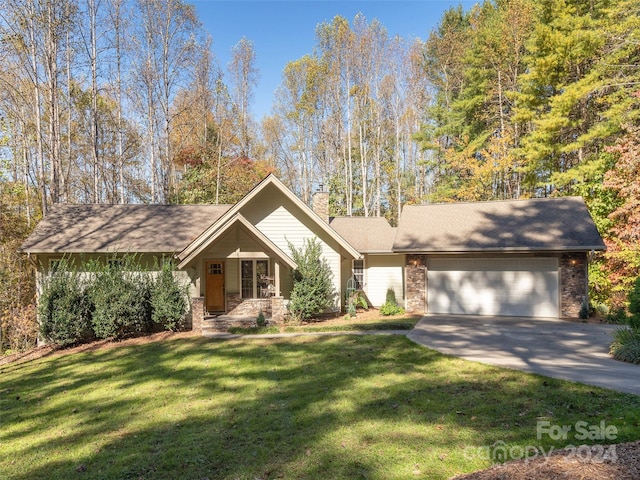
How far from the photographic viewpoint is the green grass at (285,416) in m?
4.39

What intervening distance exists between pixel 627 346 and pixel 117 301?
14.2m

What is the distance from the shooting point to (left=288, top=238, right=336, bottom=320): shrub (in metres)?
A: 13.5

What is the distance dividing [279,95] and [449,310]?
2215 cm

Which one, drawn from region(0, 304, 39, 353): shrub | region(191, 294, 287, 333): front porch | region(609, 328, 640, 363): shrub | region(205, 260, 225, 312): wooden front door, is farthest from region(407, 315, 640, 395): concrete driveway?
region(0, 304, 39, 353): shrub

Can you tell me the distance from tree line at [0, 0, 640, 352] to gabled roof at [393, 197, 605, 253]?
1.54 metres

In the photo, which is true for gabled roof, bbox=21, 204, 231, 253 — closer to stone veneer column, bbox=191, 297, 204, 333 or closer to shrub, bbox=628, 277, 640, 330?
stone veneer column, bbox=191, 297, 204, 333

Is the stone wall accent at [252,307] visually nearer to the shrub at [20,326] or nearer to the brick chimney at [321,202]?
the brick chimney at [321,202]

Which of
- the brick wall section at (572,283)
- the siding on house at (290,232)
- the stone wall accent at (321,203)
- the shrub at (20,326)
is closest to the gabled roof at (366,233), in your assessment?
the stone wall accent at (321,203)

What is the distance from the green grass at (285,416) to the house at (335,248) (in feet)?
16.9

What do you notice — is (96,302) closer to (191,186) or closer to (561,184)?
(191,186)

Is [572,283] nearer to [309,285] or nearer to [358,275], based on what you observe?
[358,275]

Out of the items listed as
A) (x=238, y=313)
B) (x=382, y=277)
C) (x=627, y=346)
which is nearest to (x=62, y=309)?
(x=238, y=313)

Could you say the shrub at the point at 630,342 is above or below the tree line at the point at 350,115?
below

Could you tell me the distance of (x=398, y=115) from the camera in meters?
27.6
